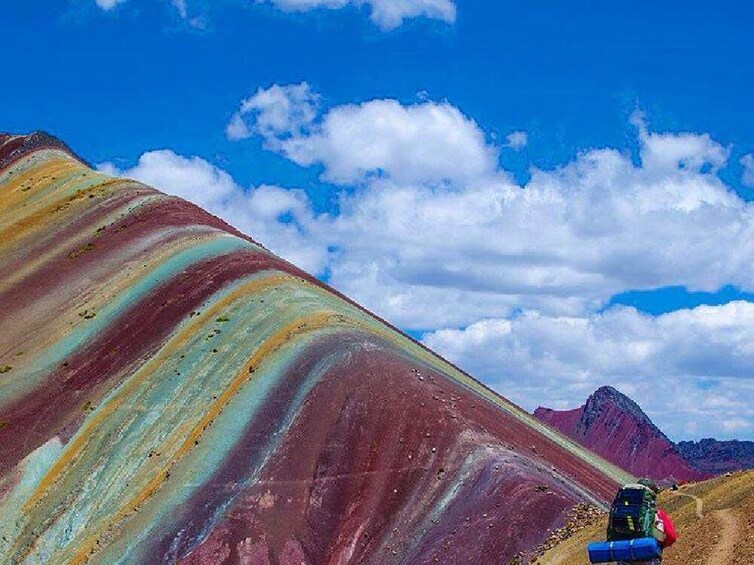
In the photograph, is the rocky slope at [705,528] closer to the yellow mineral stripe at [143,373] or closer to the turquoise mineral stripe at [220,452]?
the turquoise mineral stripe at [220,452]

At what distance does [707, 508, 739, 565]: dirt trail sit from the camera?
22.6 meters

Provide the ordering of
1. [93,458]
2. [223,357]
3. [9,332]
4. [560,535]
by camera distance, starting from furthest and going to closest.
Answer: [9,332]
[223,357]
[93,458]
[560,535]

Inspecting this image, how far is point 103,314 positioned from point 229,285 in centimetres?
797

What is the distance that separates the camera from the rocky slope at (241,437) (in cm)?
3662

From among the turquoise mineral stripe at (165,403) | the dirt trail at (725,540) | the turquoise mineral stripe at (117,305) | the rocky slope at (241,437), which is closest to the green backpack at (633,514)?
the dirt trail at (725,540)

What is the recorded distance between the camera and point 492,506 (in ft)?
119

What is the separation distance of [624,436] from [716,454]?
21.2 metres

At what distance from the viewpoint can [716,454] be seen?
11938 cm

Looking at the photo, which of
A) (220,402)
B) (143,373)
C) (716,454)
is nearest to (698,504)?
(220,402)

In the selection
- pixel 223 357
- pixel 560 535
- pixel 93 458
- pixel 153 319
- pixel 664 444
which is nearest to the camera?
pixel 560 535

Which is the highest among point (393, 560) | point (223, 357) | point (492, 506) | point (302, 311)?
point (302, 311)

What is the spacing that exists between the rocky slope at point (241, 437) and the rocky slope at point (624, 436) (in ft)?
136

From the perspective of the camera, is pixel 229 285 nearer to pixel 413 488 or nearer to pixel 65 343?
pixel 65 343

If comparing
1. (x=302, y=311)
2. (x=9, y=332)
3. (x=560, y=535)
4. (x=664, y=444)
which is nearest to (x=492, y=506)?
(x=560, y=535)
